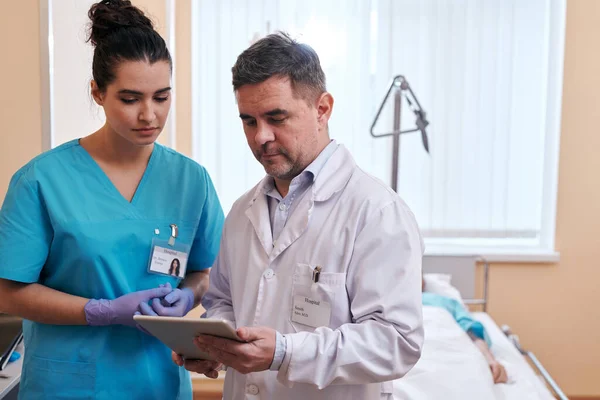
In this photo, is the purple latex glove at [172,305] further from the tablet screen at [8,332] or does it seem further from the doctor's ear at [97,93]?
the tablet screen at [8,332]

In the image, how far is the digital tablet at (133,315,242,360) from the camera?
978mm

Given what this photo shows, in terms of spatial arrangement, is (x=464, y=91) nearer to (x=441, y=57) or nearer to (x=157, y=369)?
(x=441, y=57)

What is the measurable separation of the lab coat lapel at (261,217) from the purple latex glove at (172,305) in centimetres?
28

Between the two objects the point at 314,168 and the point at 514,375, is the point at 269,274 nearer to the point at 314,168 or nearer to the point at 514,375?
the point at 314,168

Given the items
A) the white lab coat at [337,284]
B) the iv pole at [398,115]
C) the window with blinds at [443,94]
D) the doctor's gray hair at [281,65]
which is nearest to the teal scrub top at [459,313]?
the iv pole at [398,115]

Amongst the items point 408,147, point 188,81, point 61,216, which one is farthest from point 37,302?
point 408,147

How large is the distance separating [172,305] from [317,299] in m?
0.43

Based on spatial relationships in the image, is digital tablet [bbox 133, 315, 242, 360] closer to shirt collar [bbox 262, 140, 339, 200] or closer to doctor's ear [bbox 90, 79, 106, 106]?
shirt collar [bbox 262, 140, 339, 200]

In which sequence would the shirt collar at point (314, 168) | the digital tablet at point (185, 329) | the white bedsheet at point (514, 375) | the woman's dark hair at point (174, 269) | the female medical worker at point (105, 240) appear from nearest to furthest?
the digital tablet at point (185, 329) < the shirt collar at point (314, 168) < the female medical worker at point (105, 240) < the woman's dark hair at point (174, 269) < the white bedsheet at point (514, 375)

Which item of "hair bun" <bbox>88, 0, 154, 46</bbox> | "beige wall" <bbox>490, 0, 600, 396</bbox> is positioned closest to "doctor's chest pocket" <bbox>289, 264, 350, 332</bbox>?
"hair bun" <bbox>88, 0, 154, 46</bbox>

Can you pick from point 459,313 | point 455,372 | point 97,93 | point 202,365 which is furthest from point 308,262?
point 459,313

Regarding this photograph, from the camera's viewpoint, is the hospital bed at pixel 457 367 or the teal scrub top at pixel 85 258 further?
the hospital bed at pixel 457 367

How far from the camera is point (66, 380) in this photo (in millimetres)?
1375

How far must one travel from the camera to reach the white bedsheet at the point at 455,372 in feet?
→ 6.34
